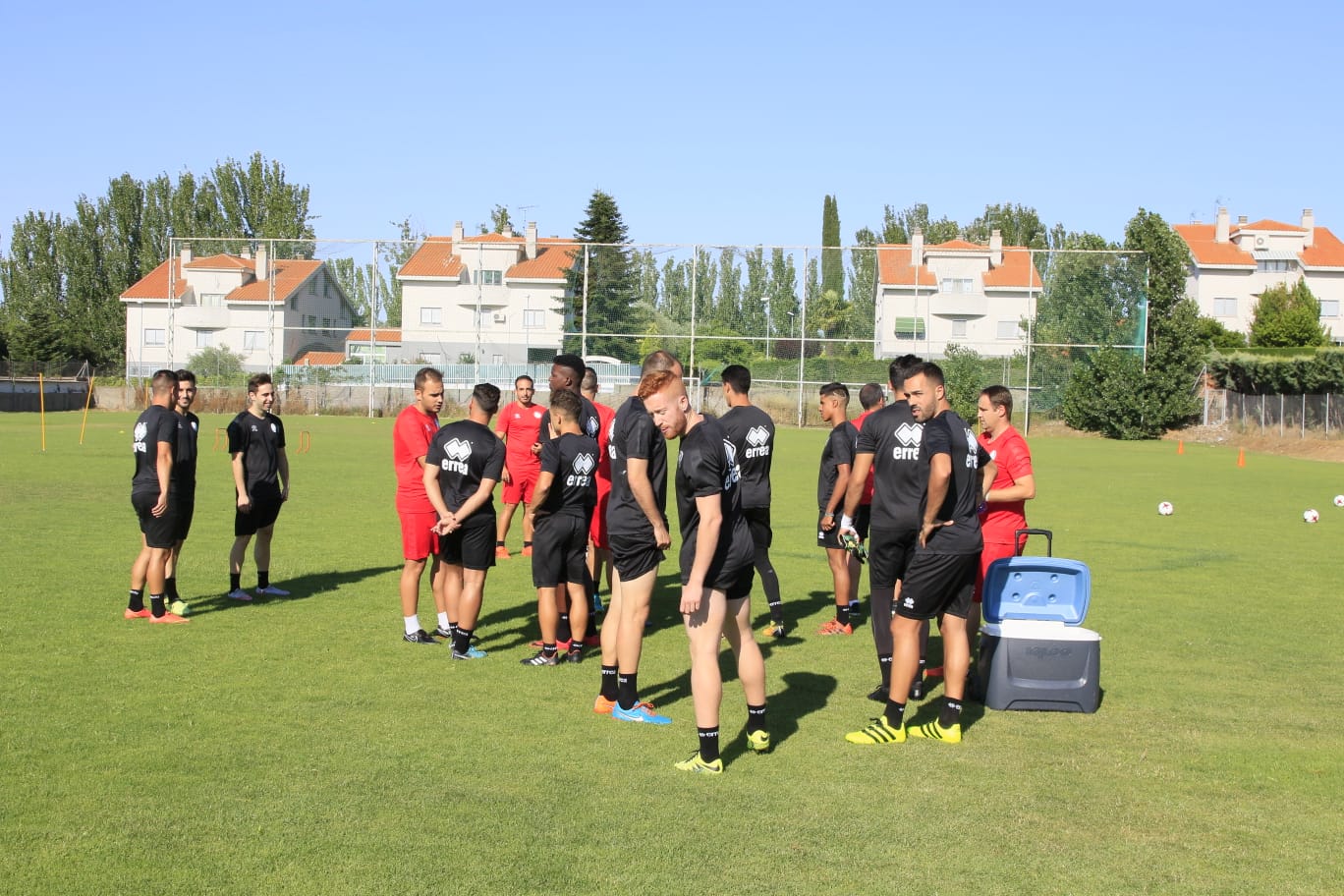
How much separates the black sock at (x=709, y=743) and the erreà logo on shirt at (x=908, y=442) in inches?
87.1

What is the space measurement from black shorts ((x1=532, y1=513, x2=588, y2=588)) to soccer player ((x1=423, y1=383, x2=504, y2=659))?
37 cm

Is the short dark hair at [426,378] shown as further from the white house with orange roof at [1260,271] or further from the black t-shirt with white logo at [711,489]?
the white house with orange roof at [1260,271]

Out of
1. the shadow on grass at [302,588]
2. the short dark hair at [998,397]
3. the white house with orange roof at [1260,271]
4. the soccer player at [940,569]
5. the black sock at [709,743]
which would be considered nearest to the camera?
the black sock at [709,743]

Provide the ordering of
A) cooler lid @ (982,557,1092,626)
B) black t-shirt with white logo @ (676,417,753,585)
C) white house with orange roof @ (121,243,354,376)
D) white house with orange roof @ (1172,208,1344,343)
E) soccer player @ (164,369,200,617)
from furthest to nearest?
1. white house with orange roof @ (1172,208,1344,343)
2. white house with orange roof @ (121,243,354,376)
3. soccer player @ (164,369,200,617)
4. cooler lid @ (982,557,1092,626)
5. black t-shirt with white logo @ (676,417,753,585)

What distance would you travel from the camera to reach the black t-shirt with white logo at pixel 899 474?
7.16 metres

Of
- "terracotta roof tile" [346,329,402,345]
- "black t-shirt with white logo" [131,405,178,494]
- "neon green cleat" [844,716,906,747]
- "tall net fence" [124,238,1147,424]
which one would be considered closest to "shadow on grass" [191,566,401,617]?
"black t-shirt with white logo" [131,405,178,494]

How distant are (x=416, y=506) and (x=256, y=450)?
2505 millimetres

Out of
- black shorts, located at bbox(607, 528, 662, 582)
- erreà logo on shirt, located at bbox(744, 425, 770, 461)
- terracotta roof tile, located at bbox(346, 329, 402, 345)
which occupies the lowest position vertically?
black shorts, located at bbox(607, 528, 662, 582)

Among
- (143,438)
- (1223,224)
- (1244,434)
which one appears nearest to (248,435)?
(143,438)

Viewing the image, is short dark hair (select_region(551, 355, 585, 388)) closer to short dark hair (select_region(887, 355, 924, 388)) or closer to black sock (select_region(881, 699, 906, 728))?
short dark hair (select_region(887, 355, 924, 388))

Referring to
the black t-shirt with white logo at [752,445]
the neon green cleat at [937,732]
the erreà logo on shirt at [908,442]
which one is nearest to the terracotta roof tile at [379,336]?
the black t-shirt with white logo at [752,445]

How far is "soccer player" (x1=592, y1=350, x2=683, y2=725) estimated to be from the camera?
656cm

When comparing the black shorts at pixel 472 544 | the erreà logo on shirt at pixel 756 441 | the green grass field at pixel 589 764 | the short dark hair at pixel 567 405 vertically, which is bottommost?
the green grass field at pixel 589 764

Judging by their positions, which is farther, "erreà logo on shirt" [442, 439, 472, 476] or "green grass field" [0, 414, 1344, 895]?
"erreà logo on shirt" [442, 439, 472, 476]
